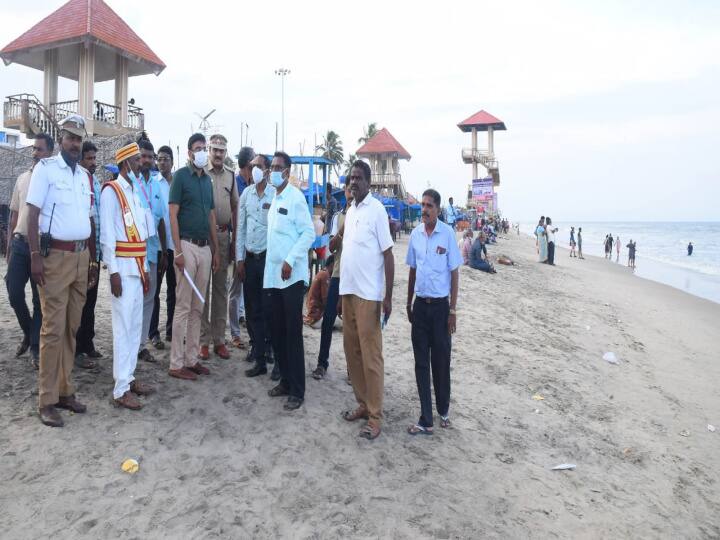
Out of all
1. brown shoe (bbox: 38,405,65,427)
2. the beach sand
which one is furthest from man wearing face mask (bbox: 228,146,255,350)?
brown shoe (bbox: 38,405,65,427)

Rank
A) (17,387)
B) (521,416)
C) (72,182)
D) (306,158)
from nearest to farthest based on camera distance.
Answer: (72,182)
(17,387)
(521,416)
(306,158)

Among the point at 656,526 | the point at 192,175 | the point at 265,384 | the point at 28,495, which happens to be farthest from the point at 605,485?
the point at 192,175

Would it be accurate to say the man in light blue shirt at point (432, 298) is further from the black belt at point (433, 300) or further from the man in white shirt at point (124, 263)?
the man in white shirt at point (124, 263)

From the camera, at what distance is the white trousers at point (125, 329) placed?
3.79m

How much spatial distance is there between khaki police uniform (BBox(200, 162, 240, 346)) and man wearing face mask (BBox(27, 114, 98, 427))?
1.31m

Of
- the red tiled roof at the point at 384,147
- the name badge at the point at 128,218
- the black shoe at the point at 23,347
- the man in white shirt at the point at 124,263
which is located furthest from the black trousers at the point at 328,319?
the red tiled roof at the point at 384,147

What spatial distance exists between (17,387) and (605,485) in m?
4.83

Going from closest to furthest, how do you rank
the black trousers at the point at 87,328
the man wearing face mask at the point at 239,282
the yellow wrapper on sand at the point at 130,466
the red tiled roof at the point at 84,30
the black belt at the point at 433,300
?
the yellow wrapper on sand at the point at 130,466, the black belt at the point at 433,300, the black trousers at the point at 87,328, the man wearing face mask at the point at 239,282, the red tiled roof at the point at 84,30

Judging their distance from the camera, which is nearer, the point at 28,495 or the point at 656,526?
the point at 28,495

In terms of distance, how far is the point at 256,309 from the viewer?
4.88m

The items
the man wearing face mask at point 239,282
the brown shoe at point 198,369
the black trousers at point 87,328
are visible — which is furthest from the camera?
the man wearing face mask at point 239,282

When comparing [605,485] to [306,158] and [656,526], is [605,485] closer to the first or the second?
[656,526]

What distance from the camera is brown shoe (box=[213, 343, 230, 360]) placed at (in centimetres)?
502

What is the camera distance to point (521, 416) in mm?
4898
